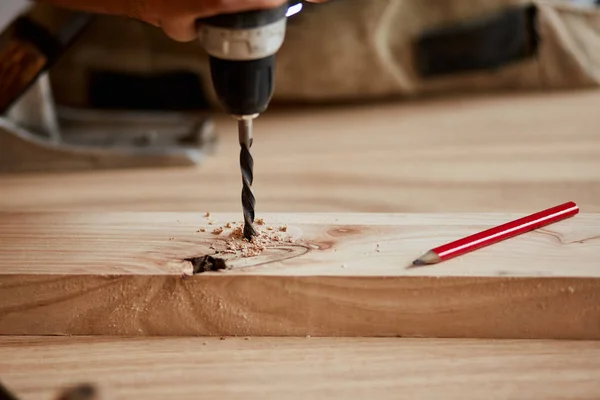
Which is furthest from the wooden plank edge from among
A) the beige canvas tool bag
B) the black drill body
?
the beige canvas tool bag

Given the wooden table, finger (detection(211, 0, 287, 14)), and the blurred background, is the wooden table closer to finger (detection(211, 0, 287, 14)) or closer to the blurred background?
the blurred background

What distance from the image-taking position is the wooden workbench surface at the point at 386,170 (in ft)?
2.79

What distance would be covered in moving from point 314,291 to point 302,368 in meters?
0.06

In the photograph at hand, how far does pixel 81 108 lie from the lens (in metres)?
1.17

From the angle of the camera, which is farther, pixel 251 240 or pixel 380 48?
pixel 380 48

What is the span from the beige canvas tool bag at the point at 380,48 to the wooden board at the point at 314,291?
0.55m

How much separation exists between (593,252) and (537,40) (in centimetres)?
62

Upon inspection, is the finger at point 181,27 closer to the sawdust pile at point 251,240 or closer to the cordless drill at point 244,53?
the cordless drill at point 244,53

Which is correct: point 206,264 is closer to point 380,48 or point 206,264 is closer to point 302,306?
point 302,306

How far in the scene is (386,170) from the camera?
0.94m

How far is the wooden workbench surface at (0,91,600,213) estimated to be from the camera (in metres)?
0.85

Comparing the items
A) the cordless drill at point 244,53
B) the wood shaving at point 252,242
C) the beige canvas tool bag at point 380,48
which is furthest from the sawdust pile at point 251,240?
the beige canvas tool bag at point 380,48

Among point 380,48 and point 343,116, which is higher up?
point 380,48

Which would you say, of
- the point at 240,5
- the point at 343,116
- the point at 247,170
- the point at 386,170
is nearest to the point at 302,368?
the point at 247,170
